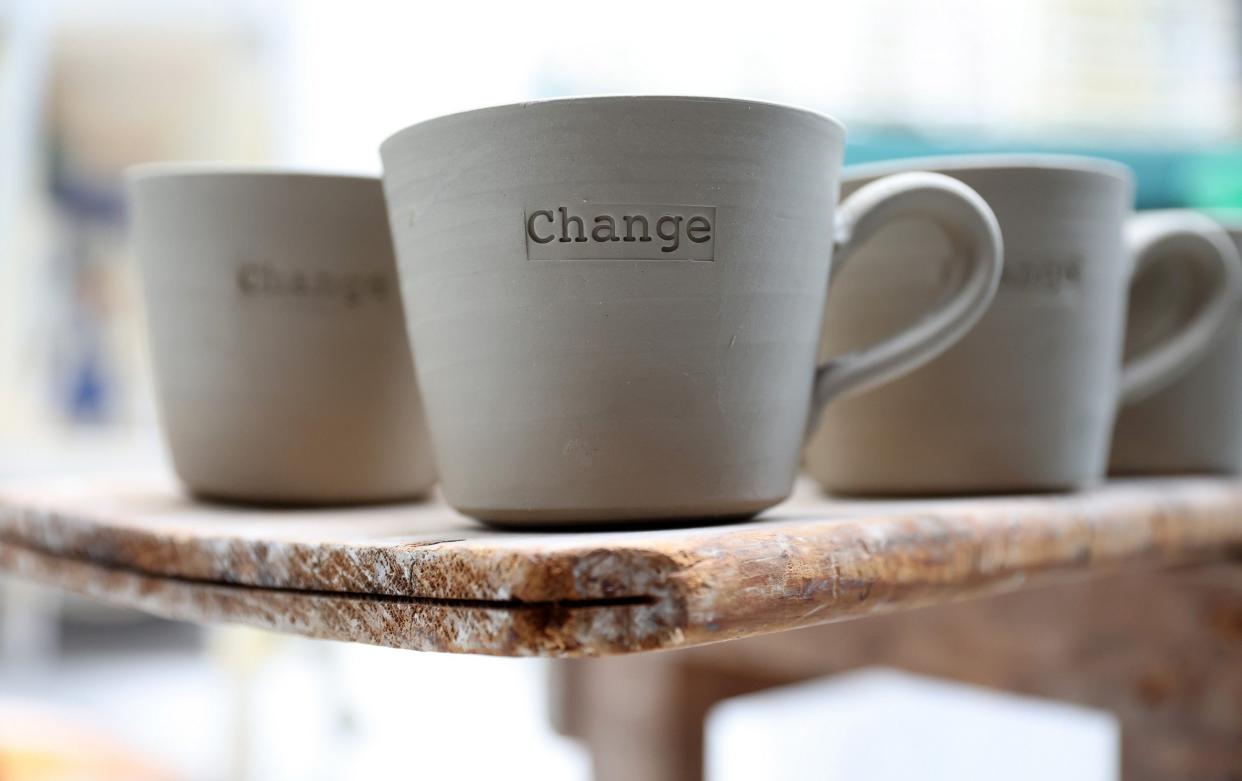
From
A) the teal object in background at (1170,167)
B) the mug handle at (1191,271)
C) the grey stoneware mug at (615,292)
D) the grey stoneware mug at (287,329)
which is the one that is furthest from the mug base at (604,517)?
the teal object in background at (1170,167)

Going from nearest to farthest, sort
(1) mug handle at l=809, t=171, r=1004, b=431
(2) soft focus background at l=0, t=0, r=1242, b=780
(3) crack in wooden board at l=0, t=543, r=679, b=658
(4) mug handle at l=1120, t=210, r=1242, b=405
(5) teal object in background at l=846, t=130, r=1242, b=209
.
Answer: (3) crack in wooden board at l=0, t=543, r=679, b=658 < (1) mug handle at l=809, t=171, r=1004, b=431 < (4) mug handle at l=1120, t=210, r=1242, b=405 < (5) teal object in background at l=846, t=130, r=1242, b=209 < (2) soft focus background at l=0, t=0, r=1242, b=780

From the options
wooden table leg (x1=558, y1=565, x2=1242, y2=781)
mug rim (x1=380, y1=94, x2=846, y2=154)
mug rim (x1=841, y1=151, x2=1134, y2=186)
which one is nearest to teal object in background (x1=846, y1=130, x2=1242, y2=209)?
wooden table leg (x1=558, y1=565, x2=1242, y2=781)

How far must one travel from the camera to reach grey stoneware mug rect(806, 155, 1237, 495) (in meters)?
0.41

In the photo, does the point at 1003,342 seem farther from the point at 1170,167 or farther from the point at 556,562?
the point at 1170,167

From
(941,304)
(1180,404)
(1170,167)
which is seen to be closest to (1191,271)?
(1180,404)

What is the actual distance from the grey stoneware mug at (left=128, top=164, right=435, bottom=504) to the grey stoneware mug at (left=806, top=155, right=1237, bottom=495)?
148 millimetres

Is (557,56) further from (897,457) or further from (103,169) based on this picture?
(897,457)

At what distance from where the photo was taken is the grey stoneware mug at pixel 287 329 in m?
0.41

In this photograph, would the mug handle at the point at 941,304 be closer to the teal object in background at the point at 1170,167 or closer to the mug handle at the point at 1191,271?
the mug handle at the point at 1191,271

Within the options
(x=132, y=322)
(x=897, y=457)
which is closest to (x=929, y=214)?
(x=897, y=457)

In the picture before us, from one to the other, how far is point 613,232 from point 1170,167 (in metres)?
1.26

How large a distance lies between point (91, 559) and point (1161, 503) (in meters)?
0.36

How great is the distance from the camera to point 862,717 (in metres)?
1.14

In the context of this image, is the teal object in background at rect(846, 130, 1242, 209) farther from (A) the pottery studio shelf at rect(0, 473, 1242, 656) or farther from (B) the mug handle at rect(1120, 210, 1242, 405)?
(A) the pottery studio shelf at rect(0, 473, 1242, 656)
